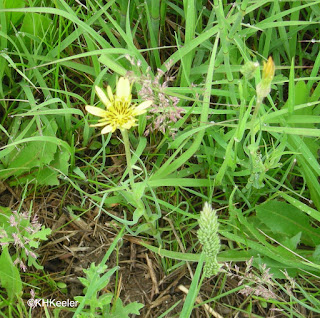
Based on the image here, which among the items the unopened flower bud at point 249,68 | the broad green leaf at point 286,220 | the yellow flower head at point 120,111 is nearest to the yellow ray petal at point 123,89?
the yellow flower head at point 120,111

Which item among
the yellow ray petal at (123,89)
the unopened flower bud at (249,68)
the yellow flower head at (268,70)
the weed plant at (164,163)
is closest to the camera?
the yellow flower head at (268,70)

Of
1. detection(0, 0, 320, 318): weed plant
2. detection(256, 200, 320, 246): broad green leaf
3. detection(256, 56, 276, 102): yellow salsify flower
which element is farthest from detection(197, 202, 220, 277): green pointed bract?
detection(256, 200, 320, 246): broad green leaf

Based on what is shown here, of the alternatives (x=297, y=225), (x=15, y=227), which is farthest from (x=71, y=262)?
(x=297, y=225)

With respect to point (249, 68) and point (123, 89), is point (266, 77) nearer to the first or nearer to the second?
point (249, 68)

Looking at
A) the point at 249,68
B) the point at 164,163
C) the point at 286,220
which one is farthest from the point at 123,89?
the point at 286,220

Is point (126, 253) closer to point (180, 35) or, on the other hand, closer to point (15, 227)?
point (15, 227)

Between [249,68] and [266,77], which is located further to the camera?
[249,68]

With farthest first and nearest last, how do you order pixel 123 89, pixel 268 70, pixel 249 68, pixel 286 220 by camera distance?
1. pixel 286 220
2. pixel 123 89
3. pixel 249 68
4. pixel 268 70

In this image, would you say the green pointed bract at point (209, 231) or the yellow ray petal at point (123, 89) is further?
the yellow ray petal at point (123, 89)

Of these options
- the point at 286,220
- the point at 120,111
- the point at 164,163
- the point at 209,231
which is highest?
the point at 120,111

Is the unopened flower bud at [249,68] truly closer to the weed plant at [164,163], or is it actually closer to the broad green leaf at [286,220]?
the weed plant at [164,163]

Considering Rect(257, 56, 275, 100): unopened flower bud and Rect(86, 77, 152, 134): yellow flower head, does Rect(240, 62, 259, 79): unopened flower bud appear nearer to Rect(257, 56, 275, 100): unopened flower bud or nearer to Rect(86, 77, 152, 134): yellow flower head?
Rect(257, 56, 275, 100): unopened flower bud

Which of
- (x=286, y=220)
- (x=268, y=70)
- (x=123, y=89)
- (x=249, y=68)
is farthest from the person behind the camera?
(x=286, y=220)
